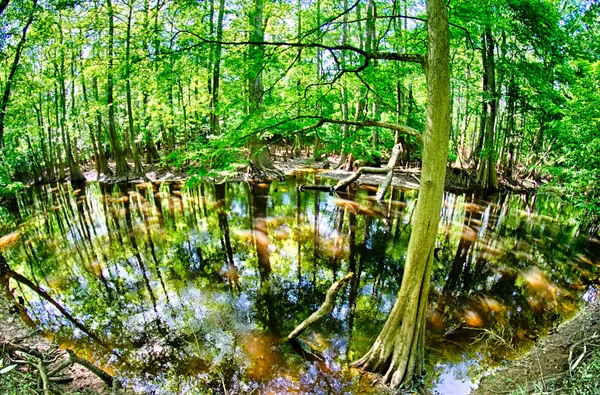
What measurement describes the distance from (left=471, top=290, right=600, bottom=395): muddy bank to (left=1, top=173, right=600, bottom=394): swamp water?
357mm

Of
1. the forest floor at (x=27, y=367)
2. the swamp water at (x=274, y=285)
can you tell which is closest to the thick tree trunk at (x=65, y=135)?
the swamp water at (x=274, y=285)

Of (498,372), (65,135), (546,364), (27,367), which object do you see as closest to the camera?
(27,367)

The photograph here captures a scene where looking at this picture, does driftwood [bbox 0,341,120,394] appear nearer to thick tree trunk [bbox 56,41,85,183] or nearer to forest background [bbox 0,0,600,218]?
forest background [bbox 0,0,600,218]

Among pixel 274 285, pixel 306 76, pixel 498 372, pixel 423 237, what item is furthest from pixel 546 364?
pixel 306 76

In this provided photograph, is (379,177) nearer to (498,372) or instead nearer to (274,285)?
(274,285)

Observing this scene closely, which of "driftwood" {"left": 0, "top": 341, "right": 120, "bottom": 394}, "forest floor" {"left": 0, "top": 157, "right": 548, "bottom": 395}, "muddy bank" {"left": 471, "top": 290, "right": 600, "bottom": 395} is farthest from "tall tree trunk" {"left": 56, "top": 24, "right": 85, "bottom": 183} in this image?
"muddy bank" {"left": 471, "top": 290, "right": 600, "bottom": 395}

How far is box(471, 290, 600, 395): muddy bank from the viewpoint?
346 centimetres

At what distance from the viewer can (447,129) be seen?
366 centimetres

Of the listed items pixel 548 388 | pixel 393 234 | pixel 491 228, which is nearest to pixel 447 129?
pixel 548 388

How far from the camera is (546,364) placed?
4.21 m

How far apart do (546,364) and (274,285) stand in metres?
4.79

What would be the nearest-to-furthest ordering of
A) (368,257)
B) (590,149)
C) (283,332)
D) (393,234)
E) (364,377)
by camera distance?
(364,377), (283,332), (590,149), (368,257), (393,234)

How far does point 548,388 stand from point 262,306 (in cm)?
454

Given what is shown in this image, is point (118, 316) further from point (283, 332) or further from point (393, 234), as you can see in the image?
point (393, 234)
